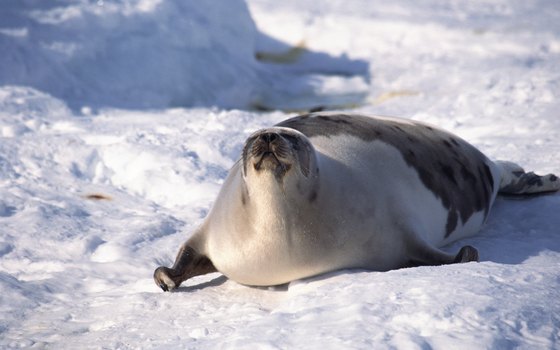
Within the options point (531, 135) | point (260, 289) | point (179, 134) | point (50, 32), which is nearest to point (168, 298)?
point (260, 289)

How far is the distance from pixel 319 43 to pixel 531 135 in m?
4.76

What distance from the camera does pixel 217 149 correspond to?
4.94 m

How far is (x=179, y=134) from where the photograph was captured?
5250 millimetres

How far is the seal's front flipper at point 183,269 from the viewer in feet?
10.3

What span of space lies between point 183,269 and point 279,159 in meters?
0.69

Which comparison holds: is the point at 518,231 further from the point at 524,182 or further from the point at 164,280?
the point at 164,280

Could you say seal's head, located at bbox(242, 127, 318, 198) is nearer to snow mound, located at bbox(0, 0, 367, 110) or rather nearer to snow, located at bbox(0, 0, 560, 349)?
snow, located at bbox(0, 0, 560, 349)

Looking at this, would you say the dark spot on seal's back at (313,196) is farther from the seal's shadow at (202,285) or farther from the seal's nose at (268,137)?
the seal's shadow at (202,285)

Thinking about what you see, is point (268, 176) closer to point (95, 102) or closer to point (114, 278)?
point (114, 278)

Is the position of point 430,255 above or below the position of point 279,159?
below

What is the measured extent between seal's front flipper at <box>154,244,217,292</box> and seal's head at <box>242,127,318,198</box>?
20.9 inches

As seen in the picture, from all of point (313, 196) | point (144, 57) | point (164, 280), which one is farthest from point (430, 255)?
point (144, 57)

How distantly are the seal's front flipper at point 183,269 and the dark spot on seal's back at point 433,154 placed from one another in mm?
627

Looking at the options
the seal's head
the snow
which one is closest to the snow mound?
the snow
